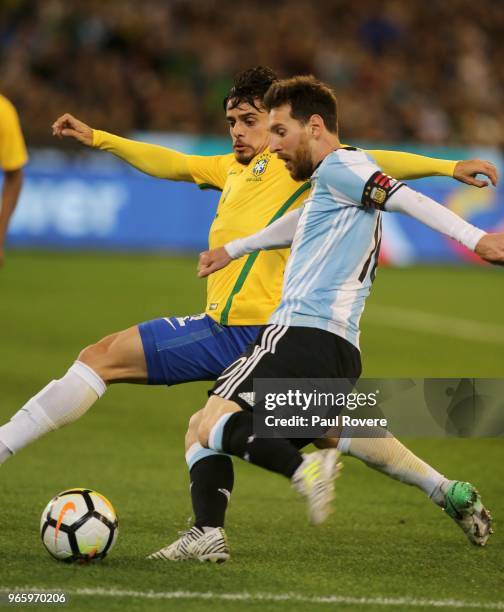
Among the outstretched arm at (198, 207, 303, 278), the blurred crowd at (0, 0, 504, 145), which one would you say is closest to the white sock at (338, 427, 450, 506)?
the outstretched arm at (198, 207, 303, 278)

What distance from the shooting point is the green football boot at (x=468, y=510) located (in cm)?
555

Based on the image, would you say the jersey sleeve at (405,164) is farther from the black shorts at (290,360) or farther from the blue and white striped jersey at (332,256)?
the black shorts at (290,360)

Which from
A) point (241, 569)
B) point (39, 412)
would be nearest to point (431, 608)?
point (241, 569)

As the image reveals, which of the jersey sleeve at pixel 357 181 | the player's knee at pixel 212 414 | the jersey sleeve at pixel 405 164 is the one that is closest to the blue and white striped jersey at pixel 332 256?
the jersey sleeve at pixel 357 181

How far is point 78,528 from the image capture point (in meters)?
5.14

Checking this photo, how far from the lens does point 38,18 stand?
918 inches

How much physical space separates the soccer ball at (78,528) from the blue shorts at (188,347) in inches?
28.7

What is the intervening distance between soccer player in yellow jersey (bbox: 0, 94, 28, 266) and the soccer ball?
8.39 feet

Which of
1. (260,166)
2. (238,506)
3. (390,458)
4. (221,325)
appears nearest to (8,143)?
(260,166)

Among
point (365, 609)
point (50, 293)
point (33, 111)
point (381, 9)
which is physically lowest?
point (365, 609)

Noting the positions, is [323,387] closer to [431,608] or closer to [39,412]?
[431,608]

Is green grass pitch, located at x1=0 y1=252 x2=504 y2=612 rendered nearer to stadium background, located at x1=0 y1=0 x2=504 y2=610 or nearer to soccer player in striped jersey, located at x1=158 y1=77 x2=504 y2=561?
stadium background, located at x1=0 y1=0 x2=504 y2=610

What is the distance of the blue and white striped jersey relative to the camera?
496cm

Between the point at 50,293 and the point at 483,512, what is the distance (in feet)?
38.8
